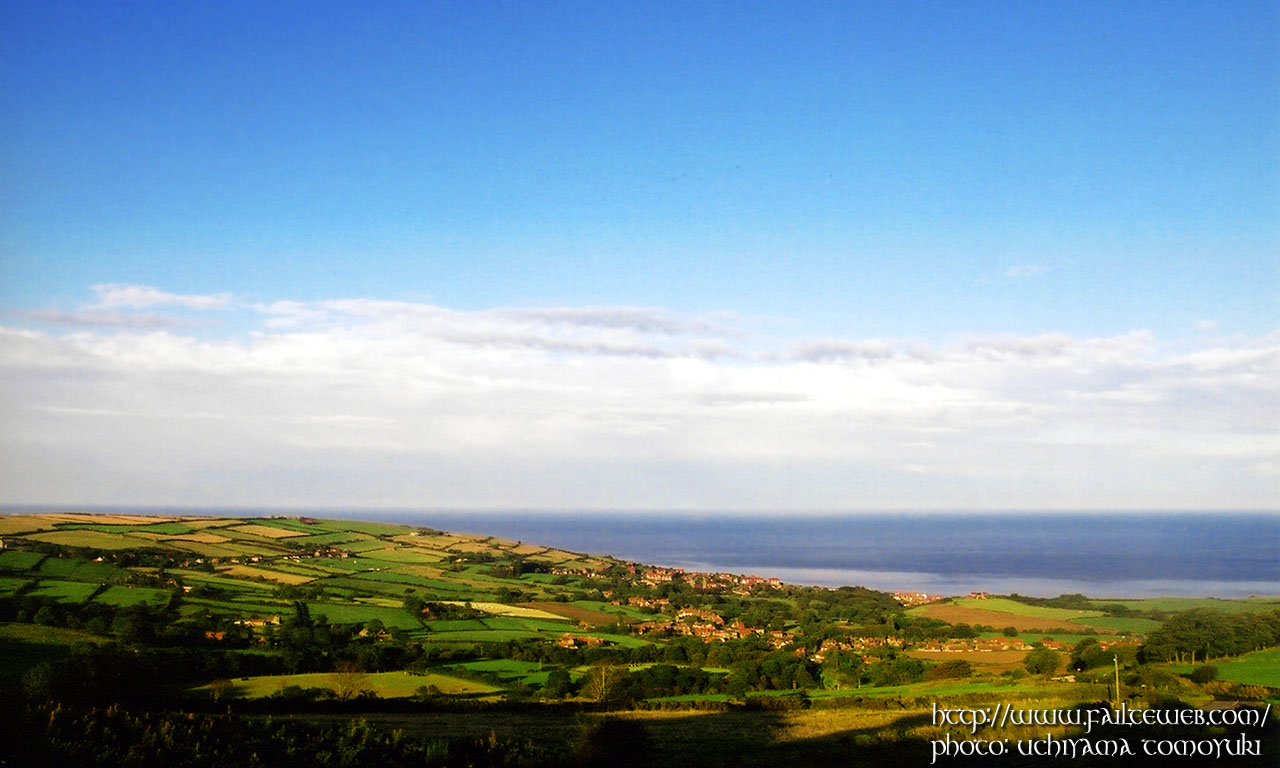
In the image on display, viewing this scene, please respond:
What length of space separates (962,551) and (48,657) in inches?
4521

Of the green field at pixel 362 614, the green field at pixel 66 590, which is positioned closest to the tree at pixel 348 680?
the green field at pixel 362 614

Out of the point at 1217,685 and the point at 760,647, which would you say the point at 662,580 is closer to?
the point at 760,647

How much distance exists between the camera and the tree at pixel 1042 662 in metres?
22.8

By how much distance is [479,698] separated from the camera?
20.2m

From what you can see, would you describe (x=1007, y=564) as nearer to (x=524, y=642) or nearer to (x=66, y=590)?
(x=524, y=642)

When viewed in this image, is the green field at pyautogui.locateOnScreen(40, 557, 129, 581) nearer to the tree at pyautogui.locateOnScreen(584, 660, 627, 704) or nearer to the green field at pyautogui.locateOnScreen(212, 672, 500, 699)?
the green field at pyautogui.locateOnScreen(212, 672, 500, 699)

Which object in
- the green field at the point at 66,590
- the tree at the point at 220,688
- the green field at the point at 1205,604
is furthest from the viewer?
the green field at the point at 1205,604

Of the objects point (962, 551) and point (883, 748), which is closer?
point (883, 748)

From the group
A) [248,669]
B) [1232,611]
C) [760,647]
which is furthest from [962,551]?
[248,669]

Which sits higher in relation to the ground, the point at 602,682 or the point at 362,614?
the point at 602,682

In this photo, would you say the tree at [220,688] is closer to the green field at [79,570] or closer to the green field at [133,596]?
the green field at [133,596]

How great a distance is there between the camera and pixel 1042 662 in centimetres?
2330

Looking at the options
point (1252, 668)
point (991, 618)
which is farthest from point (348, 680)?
point (991, 618)

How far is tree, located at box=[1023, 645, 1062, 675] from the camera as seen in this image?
22.8m
